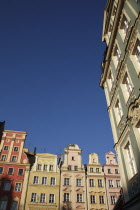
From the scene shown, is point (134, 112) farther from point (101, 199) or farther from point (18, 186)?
point (18, 186)

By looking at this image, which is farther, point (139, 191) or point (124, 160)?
point (124, 160)

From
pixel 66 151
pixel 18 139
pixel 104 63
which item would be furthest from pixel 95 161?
pixel 104 63

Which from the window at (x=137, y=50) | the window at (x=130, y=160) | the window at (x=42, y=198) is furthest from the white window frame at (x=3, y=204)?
the window at (x=137, y=50)

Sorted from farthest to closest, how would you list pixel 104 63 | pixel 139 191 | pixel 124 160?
pixel 104 63
pixel 124 160
pixel 139 191

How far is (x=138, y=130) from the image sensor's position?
392 inches

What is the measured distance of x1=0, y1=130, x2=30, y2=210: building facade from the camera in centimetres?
3192

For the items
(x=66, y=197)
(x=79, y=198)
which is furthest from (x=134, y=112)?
(x=79, y=198)

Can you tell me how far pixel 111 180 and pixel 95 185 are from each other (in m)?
3.56

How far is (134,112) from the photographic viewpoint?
10023 mm

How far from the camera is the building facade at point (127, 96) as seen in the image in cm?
980

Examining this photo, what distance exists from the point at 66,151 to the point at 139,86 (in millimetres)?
32365

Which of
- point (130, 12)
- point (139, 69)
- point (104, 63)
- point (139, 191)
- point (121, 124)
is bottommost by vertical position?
point (139, 191)

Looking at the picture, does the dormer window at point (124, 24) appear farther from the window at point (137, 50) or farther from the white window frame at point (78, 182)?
the white window frame at point (78, 182)

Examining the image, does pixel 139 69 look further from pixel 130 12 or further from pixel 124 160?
pixel 124 160
